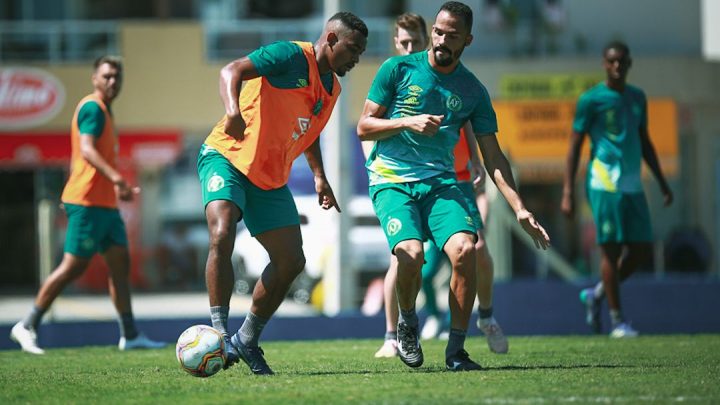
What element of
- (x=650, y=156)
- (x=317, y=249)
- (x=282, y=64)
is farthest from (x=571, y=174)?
(x=317, y=249)

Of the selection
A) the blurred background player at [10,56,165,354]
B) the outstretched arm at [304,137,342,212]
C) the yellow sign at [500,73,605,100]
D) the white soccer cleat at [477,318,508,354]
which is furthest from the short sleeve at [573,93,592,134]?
the yellow sign at [500,73,605,100]

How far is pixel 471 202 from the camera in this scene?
29.4 feet

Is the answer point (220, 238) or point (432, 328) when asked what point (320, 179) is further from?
point (432, 328)

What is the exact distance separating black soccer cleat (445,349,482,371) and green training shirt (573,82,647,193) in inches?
154

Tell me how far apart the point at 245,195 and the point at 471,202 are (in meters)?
1.82

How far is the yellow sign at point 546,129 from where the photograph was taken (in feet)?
91.0

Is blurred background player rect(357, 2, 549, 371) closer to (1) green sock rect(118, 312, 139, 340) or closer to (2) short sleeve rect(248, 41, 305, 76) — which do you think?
(2) short sleeve rect(248, 41, 305, 76)

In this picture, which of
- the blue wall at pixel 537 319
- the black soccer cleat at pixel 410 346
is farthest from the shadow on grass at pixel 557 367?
the blue wall at pixel 537 319

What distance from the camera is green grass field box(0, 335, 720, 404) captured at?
6.50 meters

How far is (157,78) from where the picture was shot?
2833 cm

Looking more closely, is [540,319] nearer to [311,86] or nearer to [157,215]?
[311,86]

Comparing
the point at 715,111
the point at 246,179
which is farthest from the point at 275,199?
the point at 715,111

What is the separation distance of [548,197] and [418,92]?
77.1 ft

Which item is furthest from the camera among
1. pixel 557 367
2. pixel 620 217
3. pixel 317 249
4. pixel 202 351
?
pixel 317 249
